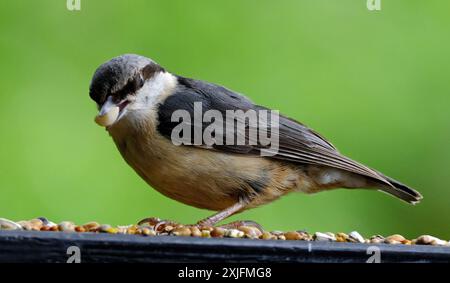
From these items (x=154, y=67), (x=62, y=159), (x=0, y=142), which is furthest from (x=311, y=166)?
(x=0, y=142)

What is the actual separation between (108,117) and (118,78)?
0.75 feet

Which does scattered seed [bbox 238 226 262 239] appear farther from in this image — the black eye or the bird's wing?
the black eye

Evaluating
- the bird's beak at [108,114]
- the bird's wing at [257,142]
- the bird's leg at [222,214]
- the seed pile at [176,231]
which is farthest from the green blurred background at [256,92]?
the seed pile at [176,231]

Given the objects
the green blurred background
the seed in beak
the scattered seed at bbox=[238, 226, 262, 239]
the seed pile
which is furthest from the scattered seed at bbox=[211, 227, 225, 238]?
the green blurred background

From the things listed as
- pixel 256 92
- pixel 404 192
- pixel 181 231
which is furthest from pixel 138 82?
pixel 404 192

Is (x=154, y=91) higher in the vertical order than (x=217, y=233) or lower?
higher

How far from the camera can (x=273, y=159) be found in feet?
15.0

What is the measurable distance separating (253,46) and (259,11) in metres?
0.40

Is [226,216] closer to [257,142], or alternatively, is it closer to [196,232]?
[257,142]

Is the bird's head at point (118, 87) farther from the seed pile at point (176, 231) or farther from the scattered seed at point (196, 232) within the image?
the scattered seed at point (196, 232)

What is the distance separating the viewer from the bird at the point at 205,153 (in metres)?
4.34

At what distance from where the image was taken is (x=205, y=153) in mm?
4398

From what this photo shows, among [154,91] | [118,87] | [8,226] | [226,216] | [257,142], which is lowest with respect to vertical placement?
[8,226]

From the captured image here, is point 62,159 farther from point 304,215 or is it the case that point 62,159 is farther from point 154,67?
point 304,215
